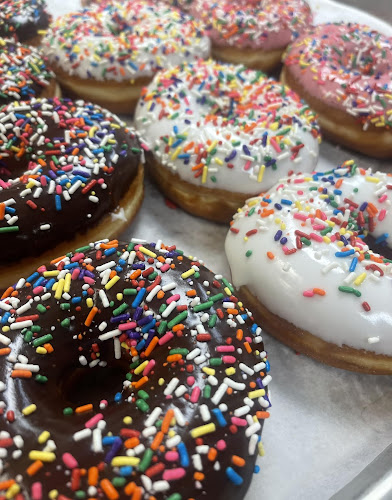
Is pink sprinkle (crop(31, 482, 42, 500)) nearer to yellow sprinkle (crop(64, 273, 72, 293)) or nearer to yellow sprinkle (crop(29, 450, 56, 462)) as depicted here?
yellow sprinkle (crop(29, 450, 56, 462))

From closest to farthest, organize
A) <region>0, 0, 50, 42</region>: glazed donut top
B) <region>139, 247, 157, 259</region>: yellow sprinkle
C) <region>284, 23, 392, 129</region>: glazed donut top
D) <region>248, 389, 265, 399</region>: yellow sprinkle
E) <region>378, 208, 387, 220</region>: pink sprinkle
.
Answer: <region>248, 389, 265, 399</region>: yellow sprinkle
<region>139, 247, 157, 259</region>: yellow sprinkle
<region>378, 208, 387, 220</region>: pink sprinkle
<region>284, 23, 392, 129</region>: glazed donut top
<region>0, 0, 50, 42</region>: glazed donut top

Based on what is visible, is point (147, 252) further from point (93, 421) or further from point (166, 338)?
point (93, 421)

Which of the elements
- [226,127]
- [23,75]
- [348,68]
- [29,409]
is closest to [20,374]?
[29,409]

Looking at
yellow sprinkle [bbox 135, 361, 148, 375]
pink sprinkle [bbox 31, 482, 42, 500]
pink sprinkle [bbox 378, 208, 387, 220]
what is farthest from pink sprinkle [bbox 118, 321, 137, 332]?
pink sprinkle [bbox 378, 208, 387, 220]

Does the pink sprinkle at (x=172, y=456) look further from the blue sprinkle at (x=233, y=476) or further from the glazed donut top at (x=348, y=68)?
the glazed donut top at (x=348, y=68)

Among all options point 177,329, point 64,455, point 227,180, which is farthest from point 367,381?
point 64,455

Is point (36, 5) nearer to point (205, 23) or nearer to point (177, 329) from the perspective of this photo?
point (205, 23)

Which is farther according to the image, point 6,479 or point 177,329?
point 177,329
